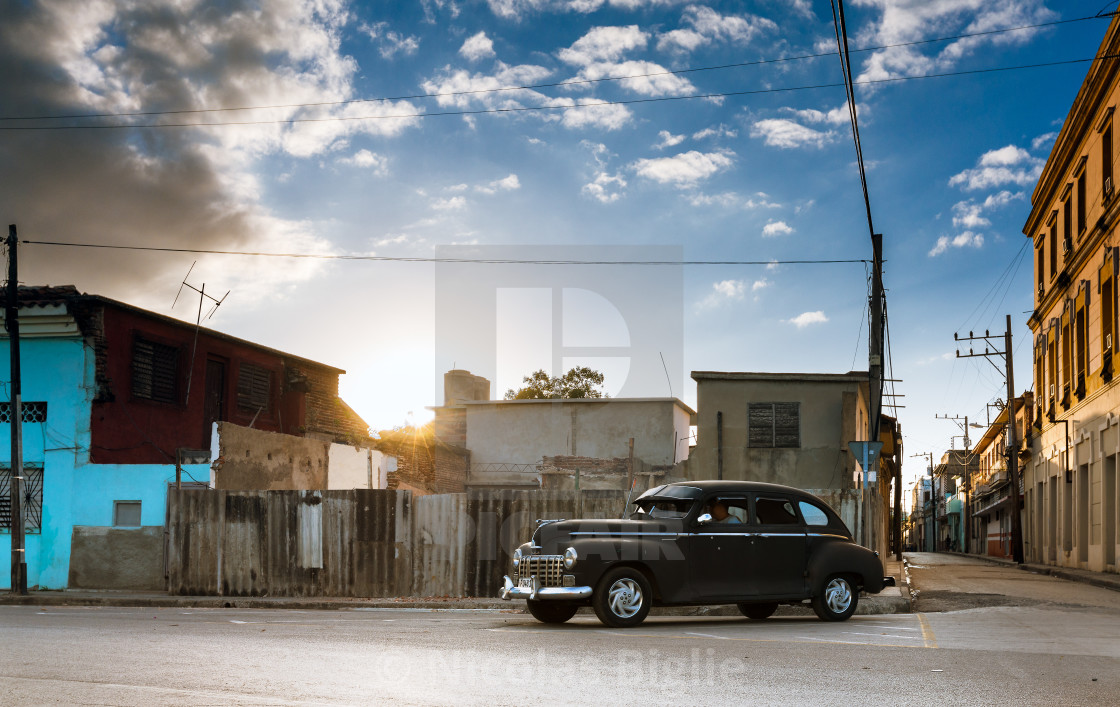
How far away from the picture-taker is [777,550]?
41.3 ft

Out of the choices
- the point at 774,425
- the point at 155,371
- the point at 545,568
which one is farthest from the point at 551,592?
the point at 774,425

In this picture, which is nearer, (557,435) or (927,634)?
(927,634)

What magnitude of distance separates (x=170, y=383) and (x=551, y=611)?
15090 millimetres

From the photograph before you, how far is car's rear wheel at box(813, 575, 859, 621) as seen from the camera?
12719 mm

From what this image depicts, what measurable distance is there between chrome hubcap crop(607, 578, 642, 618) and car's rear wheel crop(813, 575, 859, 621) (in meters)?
2.51

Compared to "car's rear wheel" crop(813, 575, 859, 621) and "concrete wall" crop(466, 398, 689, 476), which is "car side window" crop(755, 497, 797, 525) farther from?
"concrete wall" crop(466, 398, 689, 476)

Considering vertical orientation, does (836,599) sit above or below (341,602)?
above

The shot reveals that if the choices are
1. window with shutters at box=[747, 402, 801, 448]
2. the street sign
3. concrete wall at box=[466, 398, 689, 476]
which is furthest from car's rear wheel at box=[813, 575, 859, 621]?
concrete wall at box=[466, 398, 689, 476]

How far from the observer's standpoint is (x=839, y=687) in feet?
23.4

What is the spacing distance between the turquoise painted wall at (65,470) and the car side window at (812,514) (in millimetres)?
12923

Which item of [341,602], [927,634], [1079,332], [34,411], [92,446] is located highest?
[1079,332]

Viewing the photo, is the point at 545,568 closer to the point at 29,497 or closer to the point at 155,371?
the point at 29,497

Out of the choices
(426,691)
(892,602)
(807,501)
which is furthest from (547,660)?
(892,602)

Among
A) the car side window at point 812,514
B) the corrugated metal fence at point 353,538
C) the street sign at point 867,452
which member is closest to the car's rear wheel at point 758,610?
the car side window at point 812,514
